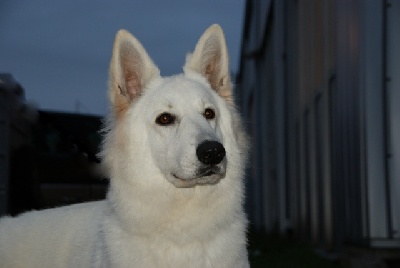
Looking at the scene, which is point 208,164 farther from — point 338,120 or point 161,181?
point 338,120

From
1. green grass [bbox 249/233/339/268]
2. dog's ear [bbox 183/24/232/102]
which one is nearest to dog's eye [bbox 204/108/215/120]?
dog's ear [bbox 183/24/232/102]

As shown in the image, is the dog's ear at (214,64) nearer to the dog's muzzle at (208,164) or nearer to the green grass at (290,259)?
the dog's muzzle at (208,164)

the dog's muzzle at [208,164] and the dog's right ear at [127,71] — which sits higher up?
the dog's right ear at [127,71]

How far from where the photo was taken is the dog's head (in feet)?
16.2

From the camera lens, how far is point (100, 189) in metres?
13.0

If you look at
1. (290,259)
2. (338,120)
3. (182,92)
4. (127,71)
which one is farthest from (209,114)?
(290,259)

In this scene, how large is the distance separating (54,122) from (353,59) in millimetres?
3379

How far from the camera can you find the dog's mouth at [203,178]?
16.1 ft

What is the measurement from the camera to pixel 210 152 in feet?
15.8

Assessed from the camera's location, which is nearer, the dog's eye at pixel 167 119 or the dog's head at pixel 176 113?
the dog's head at pixel 176 113

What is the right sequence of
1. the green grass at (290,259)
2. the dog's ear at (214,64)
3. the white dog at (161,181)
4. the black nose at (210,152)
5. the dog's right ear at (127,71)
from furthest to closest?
the green grass at (290,259) → the dog's ear at (214,64) → the dog's right ear at (127,71) → the white dog at (161,181) → the black nose at (210,152)

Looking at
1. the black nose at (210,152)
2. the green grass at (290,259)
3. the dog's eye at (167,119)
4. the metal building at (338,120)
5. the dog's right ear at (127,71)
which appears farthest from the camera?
the green grass at (290,259)

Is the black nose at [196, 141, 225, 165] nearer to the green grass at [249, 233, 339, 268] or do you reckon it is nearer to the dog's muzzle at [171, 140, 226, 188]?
the dog's muzzle at [171, 140, 226, 188]

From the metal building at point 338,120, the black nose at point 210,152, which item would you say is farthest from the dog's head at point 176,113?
the metal building at point 338,120
